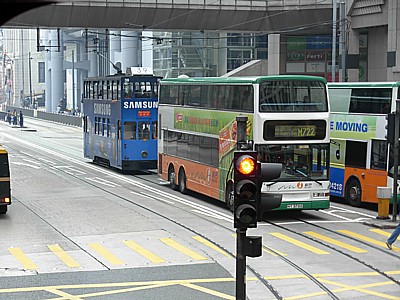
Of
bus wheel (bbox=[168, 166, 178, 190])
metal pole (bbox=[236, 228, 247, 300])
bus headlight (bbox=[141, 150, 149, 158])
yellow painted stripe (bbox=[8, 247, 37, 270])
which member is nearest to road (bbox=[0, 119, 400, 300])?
yellow painted stripe (bbox=[8, 247, 37, 270])

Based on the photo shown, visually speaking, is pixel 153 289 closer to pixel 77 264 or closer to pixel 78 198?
pixel 77 264

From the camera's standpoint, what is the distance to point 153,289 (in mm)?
12852

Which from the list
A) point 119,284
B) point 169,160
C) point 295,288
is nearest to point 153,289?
point 119,284

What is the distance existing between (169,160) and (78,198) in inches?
146

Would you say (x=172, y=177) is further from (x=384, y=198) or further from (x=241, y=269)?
(x=241, y=269)

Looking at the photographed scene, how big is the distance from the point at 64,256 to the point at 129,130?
660 inches

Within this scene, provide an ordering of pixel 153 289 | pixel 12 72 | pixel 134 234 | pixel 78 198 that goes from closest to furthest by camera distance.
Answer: pixel 153 289
pixel 134 234
pixel 78 198
pixel 12 72

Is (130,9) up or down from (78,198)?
up

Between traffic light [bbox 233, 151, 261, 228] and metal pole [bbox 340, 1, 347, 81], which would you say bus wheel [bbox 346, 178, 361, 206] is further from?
traffic light [bbox 233, 151, 261, 228]

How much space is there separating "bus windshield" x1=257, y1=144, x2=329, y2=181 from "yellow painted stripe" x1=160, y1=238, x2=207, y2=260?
3.57 metres

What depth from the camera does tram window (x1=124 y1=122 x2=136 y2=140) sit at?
1270 inches

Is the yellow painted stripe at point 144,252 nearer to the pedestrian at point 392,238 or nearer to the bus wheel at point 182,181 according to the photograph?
the pedestrian at point 392,238

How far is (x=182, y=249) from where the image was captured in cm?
1652

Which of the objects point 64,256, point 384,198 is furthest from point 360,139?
point 64,256
